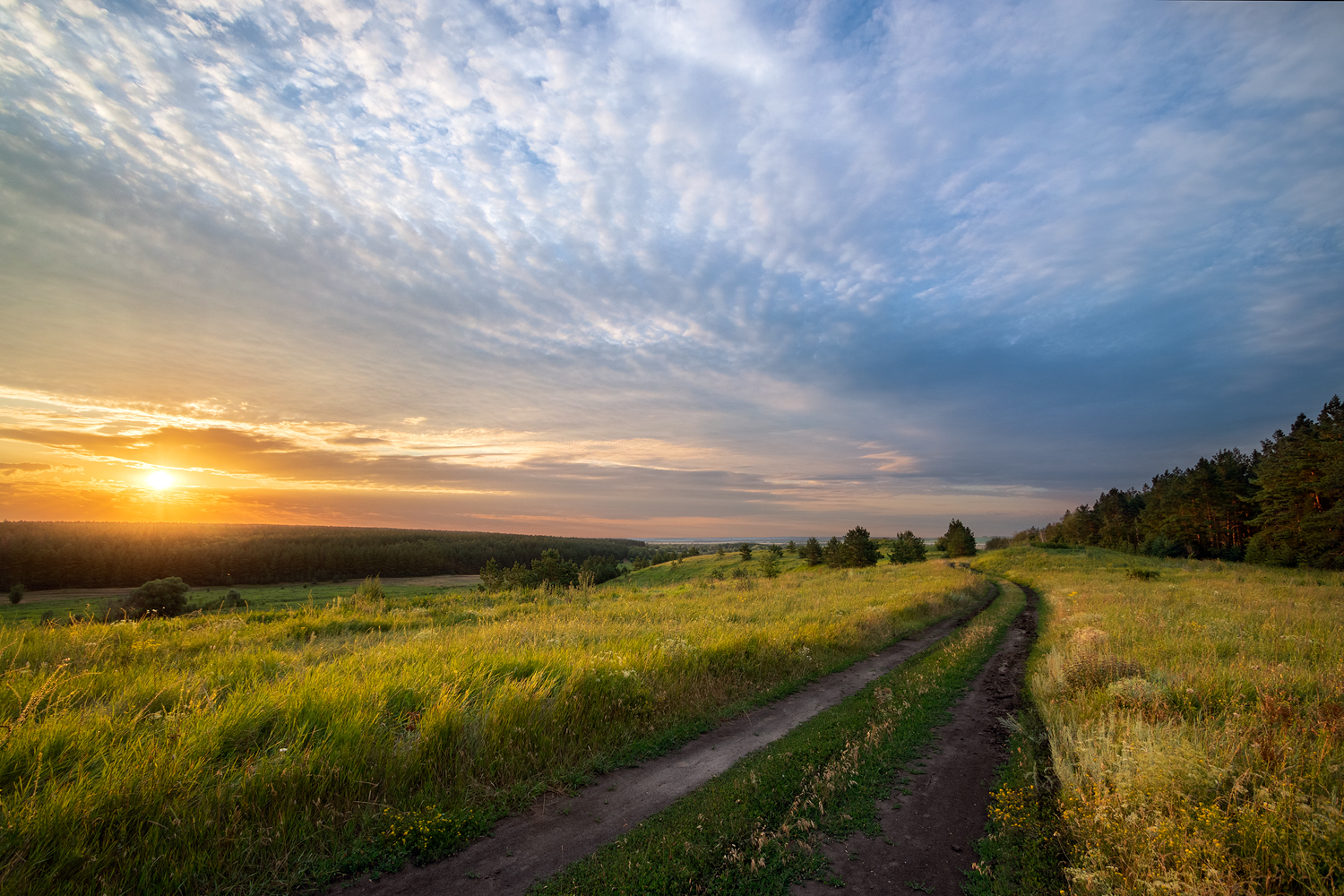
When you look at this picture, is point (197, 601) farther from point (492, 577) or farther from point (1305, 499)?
point (1305, 499)

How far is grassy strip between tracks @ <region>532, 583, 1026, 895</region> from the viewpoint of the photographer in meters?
4.75

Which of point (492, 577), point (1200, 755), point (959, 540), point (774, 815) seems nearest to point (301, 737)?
point (774, 815)

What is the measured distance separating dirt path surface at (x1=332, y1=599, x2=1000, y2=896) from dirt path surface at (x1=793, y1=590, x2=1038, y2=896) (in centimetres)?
225

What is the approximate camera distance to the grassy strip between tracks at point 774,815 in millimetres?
4746

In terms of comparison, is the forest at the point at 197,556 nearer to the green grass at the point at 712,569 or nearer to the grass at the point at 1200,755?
the green grass at the point at 712,569

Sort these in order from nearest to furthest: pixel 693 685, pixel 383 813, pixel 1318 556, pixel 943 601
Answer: pixel 383 813, pixel 693 685, pixel 943 601, pixel 1318 556

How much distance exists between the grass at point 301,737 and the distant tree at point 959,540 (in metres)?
83.7

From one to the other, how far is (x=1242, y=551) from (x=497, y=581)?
96531mm

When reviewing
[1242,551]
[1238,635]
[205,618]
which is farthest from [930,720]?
[1242,551]

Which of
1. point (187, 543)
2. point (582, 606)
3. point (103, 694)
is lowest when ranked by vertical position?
point (187, 543)

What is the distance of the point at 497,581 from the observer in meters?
65.8

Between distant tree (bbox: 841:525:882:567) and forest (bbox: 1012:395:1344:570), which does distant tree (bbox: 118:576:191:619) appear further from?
forest (bbox: 1012:395:1344:570)

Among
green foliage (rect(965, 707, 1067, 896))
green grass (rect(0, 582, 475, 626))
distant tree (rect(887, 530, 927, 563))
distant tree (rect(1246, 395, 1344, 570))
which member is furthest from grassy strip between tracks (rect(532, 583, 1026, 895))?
distant tree (rect(887, 530, 927, 563))

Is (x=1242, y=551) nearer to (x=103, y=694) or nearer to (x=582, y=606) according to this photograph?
(x=582, y=606)
